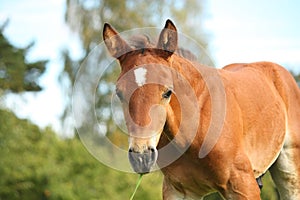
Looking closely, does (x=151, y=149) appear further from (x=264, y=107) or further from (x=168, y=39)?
(x=264, y=107)

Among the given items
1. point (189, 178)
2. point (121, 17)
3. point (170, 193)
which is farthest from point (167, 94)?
point (121, 17)

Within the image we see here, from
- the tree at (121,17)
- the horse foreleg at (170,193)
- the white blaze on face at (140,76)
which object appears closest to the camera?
the white blaze on face at (140,76)

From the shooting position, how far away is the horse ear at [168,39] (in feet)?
17.6

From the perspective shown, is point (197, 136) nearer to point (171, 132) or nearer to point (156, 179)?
point (171, 132)

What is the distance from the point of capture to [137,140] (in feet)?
16.1

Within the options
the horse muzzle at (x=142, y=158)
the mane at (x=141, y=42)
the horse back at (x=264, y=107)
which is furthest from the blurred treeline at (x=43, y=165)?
the horse muzzle at (x=142, y=158)

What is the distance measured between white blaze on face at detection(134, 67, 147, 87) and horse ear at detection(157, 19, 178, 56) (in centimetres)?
37

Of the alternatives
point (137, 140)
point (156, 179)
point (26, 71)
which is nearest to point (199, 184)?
point (137, 140)

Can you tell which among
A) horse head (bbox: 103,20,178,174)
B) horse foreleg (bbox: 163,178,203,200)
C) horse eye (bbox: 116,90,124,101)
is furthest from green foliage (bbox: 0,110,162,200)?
horse eye (bbox: 116,90,124,101)

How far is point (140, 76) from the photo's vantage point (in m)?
5.09

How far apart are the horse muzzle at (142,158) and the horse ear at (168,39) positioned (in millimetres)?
929

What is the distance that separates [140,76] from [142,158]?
640mm

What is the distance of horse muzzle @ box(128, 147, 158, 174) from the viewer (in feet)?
16.0

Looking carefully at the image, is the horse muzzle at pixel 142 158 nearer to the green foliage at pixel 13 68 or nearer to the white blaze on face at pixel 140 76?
the white blaze on face at pixel 140 76
